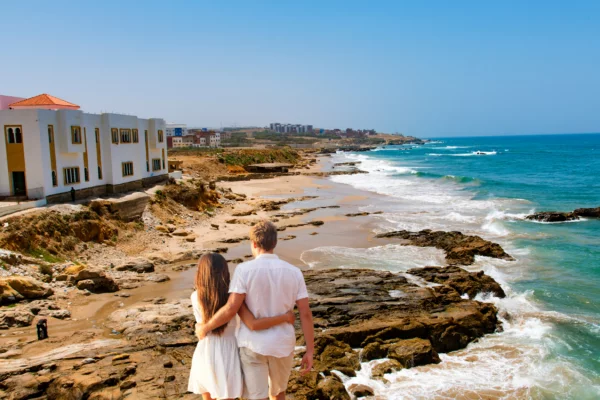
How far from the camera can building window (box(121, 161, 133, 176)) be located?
89.1 feet

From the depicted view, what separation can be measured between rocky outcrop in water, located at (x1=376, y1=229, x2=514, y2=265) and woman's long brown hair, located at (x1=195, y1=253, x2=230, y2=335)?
57.2ft

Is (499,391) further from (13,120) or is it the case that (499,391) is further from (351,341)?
(13,120)

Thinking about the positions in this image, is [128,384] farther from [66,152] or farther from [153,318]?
[66,152]

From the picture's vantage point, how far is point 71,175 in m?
22.5

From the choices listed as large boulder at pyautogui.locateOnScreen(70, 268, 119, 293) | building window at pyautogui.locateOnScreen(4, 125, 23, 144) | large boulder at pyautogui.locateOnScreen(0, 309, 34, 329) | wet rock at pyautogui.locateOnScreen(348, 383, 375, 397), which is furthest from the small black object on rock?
building window at pyautogui.locateOnScreen(4, 125, 23, 144)

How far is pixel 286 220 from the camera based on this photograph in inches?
1165

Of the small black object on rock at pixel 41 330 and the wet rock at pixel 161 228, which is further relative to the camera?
the wet rock at pixel 161 228

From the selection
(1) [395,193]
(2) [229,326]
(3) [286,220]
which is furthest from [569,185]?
(2) [229,326]

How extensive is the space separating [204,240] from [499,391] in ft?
54.9

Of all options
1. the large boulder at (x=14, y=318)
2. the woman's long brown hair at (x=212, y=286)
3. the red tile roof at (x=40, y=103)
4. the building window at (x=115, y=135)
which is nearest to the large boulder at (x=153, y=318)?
the large boulder at (x=14, y=318)

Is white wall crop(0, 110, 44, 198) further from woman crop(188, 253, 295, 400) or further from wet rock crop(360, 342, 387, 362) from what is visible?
woman crop(188, 253, 295, 400)

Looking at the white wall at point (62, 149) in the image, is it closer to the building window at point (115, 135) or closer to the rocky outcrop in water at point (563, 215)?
the building window at point (115, 135)

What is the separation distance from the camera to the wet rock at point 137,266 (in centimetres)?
1778

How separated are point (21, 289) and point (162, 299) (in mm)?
4031
